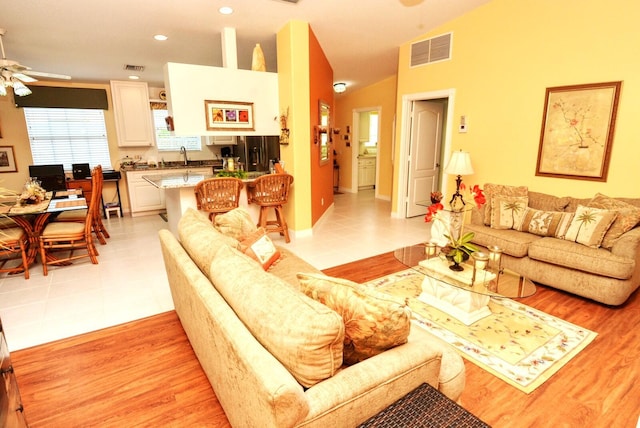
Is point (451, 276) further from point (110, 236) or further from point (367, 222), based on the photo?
point (110, 236)

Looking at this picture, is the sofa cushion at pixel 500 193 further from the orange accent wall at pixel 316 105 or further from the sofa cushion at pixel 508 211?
the orange accent wall at pixel 316 105

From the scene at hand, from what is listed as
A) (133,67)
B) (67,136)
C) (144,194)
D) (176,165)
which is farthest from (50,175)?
(133,67)

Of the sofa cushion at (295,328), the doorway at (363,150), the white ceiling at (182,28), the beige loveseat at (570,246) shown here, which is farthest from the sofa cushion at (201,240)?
the doorway at (363,150)

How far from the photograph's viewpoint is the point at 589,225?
9.75 ft

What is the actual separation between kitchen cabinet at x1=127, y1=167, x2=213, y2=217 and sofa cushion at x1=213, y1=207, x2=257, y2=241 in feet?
12.3

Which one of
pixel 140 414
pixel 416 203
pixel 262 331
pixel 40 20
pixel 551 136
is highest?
pixel 40 20

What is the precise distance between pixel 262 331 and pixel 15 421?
3.11 feet

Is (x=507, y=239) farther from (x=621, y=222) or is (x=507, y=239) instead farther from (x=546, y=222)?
(x=621, y=222)

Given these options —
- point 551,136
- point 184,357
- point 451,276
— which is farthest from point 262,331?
point 551,136

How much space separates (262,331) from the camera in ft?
3.89

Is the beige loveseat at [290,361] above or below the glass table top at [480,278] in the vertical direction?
above

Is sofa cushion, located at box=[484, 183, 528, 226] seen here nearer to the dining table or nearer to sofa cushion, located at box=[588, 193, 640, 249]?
sofa cushion, located at box=[588, 193, 640, 249]

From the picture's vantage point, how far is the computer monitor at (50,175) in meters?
5.40

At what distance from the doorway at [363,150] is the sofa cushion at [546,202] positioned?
446 cm
